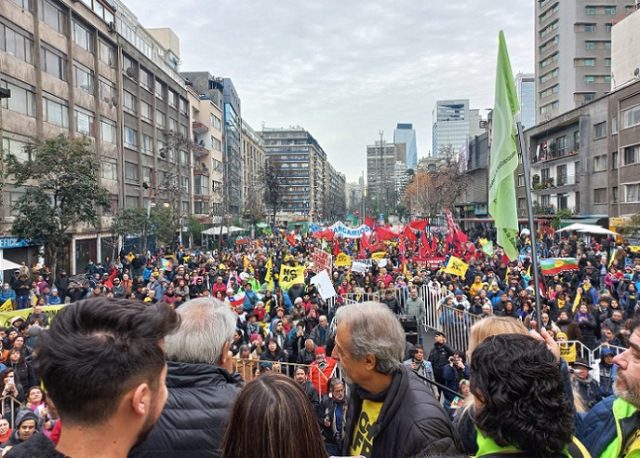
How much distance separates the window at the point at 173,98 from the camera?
169ft

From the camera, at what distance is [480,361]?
6.77ft

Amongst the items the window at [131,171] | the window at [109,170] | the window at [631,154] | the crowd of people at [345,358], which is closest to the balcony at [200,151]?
the window at [131,171]

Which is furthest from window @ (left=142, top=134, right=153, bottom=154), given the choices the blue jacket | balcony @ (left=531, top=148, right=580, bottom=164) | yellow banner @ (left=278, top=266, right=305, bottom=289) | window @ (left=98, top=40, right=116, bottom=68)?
the blue jacket

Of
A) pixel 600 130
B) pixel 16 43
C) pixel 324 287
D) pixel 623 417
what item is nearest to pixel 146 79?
pixel 16 43

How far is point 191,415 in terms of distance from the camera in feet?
7.08

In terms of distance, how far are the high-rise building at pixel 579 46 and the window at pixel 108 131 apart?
44591mm

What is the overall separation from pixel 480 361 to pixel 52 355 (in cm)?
160

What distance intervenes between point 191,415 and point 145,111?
4648 cm

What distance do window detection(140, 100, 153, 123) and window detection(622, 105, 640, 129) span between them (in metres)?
38.0

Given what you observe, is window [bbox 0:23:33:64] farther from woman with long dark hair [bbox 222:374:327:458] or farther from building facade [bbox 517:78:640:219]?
building facade [bbox 517:78:640:219]

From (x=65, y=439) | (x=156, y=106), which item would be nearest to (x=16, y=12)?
(x=156, y=106)

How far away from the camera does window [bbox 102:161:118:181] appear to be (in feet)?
117

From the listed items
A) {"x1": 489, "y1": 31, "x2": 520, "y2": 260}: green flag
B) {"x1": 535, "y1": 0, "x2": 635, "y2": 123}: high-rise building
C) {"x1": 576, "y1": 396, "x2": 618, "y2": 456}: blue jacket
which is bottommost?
{"x1": 576, "y1": 396, "x2": 618, "y2": 456}: blue jacket

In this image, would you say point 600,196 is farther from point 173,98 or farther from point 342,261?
point 173,98
